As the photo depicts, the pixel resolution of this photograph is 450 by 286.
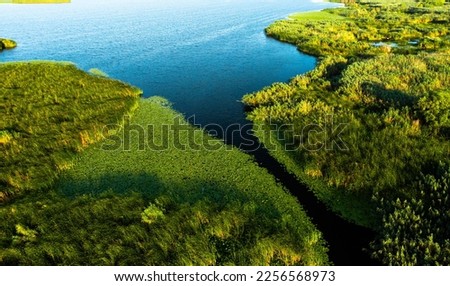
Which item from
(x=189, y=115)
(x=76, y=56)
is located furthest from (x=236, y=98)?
(x=76, y=56)

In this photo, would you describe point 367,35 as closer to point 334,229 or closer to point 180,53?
point 180,53

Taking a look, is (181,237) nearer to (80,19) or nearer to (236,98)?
(236,98)

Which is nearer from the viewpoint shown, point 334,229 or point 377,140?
point 334,229

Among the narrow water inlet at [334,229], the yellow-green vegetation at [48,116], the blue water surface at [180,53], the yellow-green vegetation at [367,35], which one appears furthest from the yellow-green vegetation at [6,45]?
the narrow water inlet at [334,229]

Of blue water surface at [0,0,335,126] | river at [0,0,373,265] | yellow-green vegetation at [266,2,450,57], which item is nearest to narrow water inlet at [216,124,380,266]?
river at [0,0,373,265]

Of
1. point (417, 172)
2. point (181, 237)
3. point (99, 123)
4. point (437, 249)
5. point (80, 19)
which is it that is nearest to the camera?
point (437, 249)

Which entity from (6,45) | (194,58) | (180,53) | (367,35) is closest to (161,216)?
(194,58)
